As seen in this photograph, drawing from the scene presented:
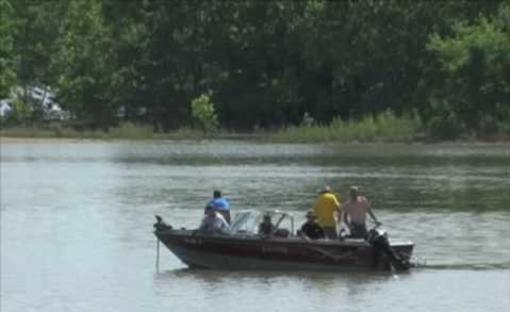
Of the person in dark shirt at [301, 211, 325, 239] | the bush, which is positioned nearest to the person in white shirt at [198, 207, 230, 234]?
the person in dark shirt at [301, 211, 325, 239]

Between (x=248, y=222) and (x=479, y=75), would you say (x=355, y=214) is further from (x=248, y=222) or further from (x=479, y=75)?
(x=479, y=75)

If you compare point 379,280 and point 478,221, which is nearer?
point 379,280

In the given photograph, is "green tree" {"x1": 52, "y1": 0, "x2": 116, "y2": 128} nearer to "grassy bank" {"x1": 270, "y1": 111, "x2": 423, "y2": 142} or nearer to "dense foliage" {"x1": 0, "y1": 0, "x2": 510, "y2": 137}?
"dense foliage" {"x1": 0, "y1": 0, "x2": 510, "y2": 137}

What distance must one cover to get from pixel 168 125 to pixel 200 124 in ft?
19.9

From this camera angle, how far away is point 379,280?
119 feet

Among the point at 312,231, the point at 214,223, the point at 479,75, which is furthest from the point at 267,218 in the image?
the point at 479,75

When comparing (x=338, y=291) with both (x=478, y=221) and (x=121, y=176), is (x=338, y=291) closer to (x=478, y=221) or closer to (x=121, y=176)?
(x=478, y=221)

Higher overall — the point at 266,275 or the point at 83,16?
the point at 83,16

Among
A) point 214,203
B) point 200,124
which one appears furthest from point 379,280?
point 200,124

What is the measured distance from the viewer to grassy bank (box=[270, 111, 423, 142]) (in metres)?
105

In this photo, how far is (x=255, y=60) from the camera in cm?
12044

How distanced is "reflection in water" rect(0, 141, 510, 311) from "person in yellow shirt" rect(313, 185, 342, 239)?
1066mm

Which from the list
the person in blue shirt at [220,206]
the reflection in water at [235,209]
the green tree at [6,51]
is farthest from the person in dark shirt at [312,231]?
the green tree at [6,51]

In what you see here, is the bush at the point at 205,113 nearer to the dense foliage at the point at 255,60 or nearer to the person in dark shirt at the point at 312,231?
the dense foliage at the point at 255,60
